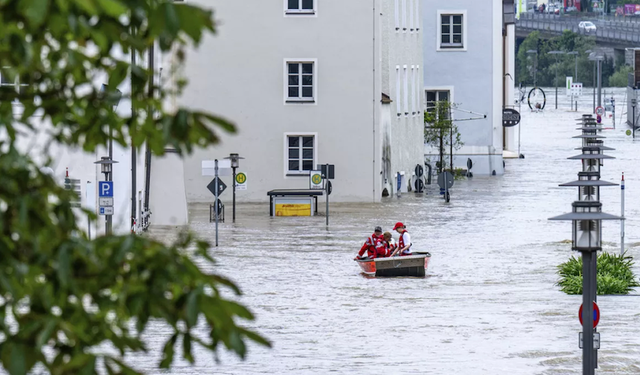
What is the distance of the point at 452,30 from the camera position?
64.6 meters

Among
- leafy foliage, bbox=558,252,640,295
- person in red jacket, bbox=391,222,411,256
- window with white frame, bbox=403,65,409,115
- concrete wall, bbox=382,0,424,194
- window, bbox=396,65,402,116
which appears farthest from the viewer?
window with white frame, bbox=403,65,409,115

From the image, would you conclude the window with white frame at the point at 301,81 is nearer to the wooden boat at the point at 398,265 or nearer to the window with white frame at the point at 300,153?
the window with white frame at the point at 300,153

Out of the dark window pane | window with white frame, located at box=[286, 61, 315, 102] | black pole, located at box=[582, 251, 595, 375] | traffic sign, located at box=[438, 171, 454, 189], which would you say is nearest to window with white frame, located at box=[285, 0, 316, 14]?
window with white frame, located at box=[286, 61, 315, 102]

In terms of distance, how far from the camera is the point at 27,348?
13.4ft

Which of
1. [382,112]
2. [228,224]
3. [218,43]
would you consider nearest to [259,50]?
[218,43]

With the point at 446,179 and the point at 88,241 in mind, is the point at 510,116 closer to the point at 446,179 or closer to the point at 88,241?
the point at 446,179

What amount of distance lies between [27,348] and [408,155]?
5178 cm

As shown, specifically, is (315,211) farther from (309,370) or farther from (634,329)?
(309,370)

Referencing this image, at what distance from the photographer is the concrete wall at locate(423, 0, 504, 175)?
6412 centimetres

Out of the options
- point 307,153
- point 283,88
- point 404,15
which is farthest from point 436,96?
point 283,88

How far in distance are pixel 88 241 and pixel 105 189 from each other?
23053 millimetres

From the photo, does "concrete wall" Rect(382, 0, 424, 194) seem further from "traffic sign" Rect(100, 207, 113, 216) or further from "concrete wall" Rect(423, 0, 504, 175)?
"traffic sign" Rect(100, 207, 113, 216)

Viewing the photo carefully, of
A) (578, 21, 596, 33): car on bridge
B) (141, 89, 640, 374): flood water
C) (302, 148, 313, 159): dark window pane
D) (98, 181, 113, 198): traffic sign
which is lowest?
(141, 89, 640, 374): flood water

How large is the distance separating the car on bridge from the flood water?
10903 cm
